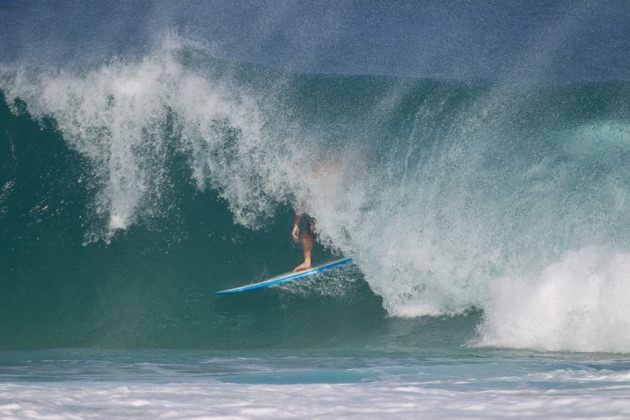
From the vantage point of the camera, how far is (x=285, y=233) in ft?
25.3

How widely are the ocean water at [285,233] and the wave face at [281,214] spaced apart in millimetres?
24

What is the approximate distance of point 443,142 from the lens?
316 inches

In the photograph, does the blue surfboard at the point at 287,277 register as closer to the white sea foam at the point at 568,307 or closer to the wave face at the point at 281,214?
the wave face at the point at 281,214

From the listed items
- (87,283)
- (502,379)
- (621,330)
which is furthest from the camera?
(87,283)

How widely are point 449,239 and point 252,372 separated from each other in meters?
3.44

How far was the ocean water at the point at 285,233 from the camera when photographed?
496 centimetres

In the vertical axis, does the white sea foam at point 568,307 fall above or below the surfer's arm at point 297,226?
below

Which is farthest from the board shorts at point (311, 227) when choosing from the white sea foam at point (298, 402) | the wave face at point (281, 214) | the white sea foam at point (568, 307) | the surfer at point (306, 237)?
the white sea foam at point (298, 402)

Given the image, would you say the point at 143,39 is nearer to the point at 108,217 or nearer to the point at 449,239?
the point at 108,217

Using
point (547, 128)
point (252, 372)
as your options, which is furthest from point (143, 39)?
point (252, 372)

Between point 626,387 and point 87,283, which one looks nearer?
point 626,387

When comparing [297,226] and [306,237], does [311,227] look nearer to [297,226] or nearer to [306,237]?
[306,237]

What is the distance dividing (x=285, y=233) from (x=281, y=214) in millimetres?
235

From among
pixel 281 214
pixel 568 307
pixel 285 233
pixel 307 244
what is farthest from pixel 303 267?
pixel 568 307
